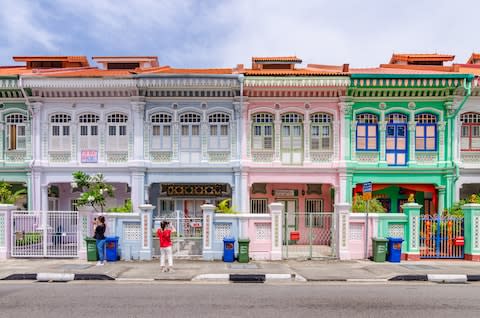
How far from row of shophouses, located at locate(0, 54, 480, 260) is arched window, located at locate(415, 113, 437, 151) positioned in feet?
0.15

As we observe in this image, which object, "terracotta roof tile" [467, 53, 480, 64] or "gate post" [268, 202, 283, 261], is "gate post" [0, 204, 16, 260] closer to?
"gate post" [268, 202, 283, 261]

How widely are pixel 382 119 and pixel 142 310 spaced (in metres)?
14.8

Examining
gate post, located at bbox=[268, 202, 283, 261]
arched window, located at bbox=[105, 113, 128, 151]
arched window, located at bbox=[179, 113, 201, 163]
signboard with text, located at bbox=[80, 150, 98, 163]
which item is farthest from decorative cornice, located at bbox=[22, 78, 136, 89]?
gate post, located at bbox=[268, 202, 283, 261]

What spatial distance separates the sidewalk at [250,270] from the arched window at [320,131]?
6511 mm

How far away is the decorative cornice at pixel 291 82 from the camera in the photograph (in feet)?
58.8

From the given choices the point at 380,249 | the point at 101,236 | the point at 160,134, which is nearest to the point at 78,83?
the point at 160,134

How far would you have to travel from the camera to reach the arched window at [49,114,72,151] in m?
18.9

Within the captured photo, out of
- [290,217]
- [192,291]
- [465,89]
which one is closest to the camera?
[192,291]

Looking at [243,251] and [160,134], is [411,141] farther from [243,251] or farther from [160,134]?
[160,134]

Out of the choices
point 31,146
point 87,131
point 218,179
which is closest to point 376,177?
point 218,179

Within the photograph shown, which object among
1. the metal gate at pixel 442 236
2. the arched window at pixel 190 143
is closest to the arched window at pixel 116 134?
the arched window at pixel 190 143

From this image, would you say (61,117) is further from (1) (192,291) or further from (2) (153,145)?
(1) (192,291)

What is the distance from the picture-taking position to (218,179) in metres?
18.8

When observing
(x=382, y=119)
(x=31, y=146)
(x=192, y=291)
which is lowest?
(x=192, y=291)
